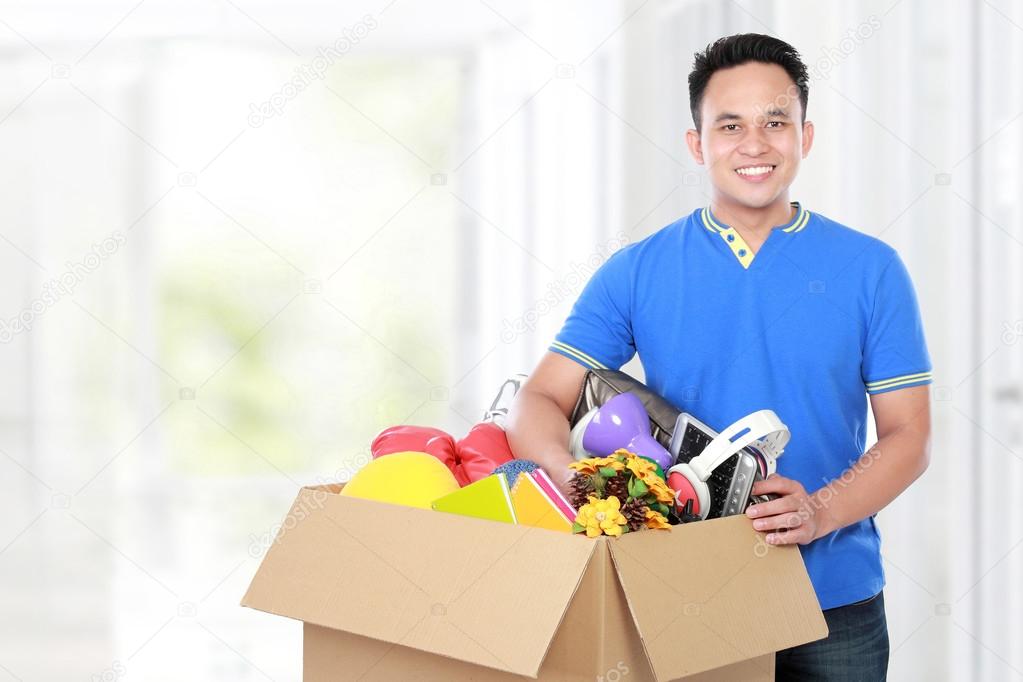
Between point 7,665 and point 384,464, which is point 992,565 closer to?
point 384,464

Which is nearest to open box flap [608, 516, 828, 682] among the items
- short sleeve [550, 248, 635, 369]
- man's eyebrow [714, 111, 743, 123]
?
short sleeve [550, 248, 635, 369]

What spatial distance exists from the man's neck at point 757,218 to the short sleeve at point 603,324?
5.9 inches

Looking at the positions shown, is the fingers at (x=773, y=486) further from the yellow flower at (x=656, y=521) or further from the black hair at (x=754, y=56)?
the black hair at (x=754, y=56)

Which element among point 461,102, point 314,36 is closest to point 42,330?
point 314,36

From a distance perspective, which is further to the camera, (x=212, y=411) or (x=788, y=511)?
(x=212, y=411)

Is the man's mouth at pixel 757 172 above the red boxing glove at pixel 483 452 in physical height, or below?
above

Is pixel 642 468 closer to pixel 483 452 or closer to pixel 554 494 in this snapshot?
pixel 554 494

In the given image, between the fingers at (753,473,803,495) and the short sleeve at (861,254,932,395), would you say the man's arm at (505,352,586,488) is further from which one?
the short sleeve at (861,254,932,395)

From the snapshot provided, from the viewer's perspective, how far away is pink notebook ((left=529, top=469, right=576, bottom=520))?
38.5 inches

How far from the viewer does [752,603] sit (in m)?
0.98

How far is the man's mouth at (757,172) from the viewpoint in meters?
1.28

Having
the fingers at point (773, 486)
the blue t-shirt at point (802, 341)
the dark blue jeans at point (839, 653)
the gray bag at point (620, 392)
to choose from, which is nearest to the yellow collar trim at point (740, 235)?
the blue t-shirt at point (802, 341)

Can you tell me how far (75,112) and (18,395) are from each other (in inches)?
36.0

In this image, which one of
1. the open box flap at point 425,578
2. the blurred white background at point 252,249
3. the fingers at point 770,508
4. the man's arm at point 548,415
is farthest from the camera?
the blurred white background at point 252,249
